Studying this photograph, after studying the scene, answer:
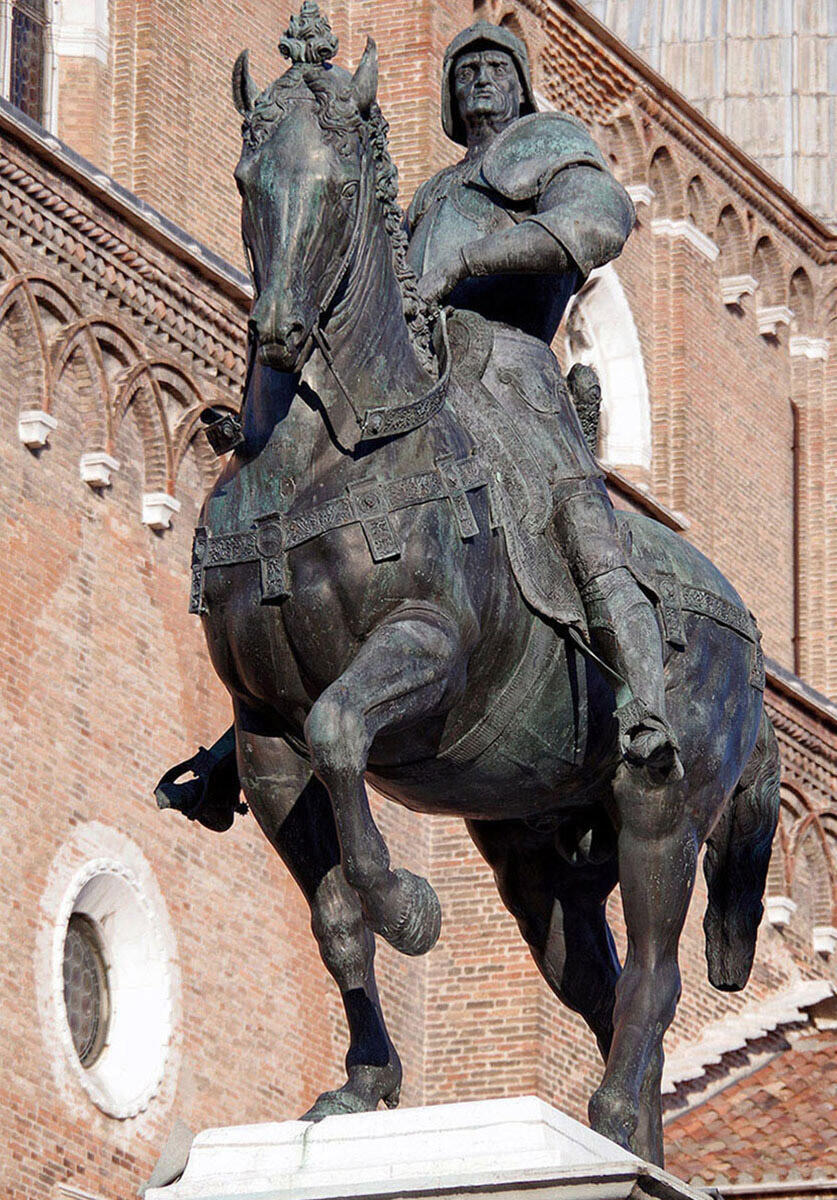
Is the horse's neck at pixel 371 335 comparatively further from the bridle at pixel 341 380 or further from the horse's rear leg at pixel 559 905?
the horse's rear leg at pixel 559 905

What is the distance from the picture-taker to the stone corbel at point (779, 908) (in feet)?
70.0

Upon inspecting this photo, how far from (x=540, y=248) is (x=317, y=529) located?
104 centimetres

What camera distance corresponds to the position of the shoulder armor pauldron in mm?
7957

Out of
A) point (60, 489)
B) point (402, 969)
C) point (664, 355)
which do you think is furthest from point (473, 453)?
point (664, 355)

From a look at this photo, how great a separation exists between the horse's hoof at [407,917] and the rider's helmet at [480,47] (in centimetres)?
212

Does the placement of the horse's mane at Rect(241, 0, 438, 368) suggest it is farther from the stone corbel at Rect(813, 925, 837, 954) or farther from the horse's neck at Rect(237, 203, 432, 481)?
the stone corbel at Rect(813, 925, 837, 954)

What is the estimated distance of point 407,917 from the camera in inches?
273

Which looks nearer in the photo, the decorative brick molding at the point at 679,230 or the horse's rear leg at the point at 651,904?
the horse's rear leg at the point at 651,904

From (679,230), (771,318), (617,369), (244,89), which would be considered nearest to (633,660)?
(244,89)

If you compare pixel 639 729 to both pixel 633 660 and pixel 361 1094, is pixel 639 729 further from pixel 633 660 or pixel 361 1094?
pixel 361 1094

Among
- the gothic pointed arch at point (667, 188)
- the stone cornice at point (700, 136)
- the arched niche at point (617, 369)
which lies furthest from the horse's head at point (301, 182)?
the gothic pointed arch at point (667, 188)

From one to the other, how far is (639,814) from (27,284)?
330 inches

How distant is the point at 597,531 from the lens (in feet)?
24.8

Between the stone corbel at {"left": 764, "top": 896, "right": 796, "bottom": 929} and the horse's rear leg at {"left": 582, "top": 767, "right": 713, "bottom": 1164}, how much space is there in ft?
44.8
